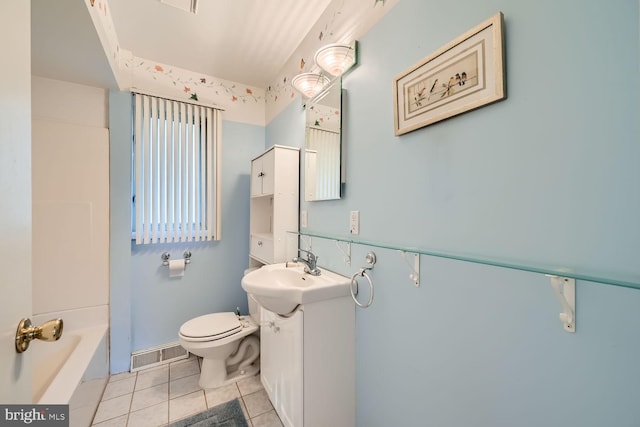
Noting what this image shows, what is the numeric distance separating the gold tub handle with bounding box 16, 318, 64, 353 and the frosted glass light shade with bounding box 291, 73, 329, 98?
1700 mm

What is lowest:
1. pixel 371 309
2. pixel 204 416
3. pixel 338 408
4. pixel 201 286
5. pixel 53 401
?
pixel 204 416

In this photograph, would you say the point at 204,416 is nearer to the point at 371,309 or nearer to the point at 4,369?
the point at 371,309

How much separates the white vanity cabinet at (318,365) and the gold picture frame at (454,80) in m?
0.99

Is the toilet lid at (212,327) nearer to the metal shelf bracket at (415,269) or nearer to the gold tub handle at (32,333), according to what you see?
the gold tub handle at (32,333)

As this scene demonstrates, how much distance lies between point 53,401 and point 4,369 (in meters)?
1.00

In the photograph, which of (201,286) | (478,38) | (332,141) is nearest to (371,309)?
(332,141)

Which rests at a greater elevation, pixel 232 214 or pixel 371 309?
pixel 232 214

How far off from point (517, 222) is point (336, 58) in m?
1.26

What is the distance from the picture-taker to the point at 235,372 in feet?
6.55

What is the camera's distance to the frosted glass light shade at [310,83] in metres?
1.72

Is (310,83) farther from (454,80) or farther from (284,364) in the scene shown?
(284,364)

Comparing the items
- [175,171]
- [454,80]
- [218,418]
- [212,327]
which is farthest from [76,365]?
[454,80]

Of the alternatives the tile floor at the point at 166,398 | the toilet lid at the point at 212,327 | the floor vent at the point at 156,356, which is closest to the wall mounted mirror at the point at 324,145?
the toilet lid at the point at 212,327

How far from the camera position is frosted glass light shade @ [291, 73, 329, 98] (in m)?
1.72
